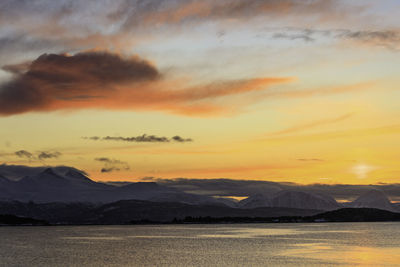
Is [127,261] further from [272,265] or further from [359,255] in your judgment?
[359,255]

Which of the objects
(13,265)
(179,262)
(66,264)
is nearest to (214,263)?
(179,262)

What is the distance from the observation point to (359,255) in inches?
5546

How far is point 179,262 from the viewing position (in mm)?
127062

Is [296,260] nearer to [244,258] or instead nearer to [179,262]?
[244,258]

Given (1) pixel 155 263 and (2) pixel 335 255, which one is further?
(2) pixel 335 255

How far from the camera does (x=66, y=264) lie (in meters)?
127

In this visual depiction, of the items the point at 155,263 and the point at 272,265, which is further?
the point at 155,263

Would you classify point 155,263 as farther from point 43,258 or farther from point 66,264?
point 43,258

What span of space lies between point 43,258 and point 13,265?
18.0 meters

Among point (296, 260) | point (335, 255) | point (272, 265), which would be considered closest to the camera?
point (272, 265)

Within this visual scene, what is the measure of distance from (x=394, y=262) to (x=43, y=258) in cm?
8248

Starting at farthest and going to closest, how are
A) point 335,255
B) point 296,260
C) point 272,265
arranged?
1. point 335,255
2. point 296,260
3. point 272,265


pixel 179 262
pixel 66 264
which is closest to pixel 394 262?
pixel 179 262

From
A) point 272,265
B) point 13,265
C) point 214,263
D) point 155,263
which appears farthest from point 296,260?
point 13,265
